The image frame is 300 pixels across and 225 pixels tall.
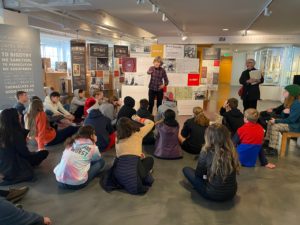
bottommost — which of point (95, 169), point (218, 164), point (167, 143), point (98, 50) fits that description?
point (95, 169)

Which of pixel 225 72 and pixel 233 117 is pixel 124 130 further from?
pixel 225 72

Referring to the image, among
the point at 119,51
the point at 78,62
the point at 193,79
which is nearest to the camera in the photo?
the point at 193,79

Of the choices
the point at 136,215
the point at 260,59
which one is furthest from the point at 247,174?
the point at 260,59

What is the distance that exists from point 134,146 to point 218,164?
40.0 inches

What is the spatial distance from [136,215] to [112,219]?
0.25m

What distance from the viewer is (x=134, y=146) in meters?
3.00

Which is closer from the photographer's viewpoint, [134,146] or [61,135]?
[134,146]

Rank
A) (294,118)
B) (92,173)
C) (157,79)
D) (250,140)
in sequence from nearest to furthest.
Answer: (92,173), (250,140), (294,118), (157,79)

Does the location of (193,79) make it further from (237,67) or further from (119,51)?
(237,67)

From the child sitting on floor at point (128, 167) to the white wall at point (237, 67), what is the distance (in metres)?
16.7

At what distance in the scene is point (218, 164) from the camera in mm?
2551

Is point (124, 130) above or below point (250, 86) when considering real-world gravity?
below

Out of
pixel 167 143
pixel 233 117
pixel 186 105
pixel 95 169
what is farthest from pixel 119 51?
pixel 95 169

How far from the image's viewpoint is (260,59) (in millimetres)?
12922
